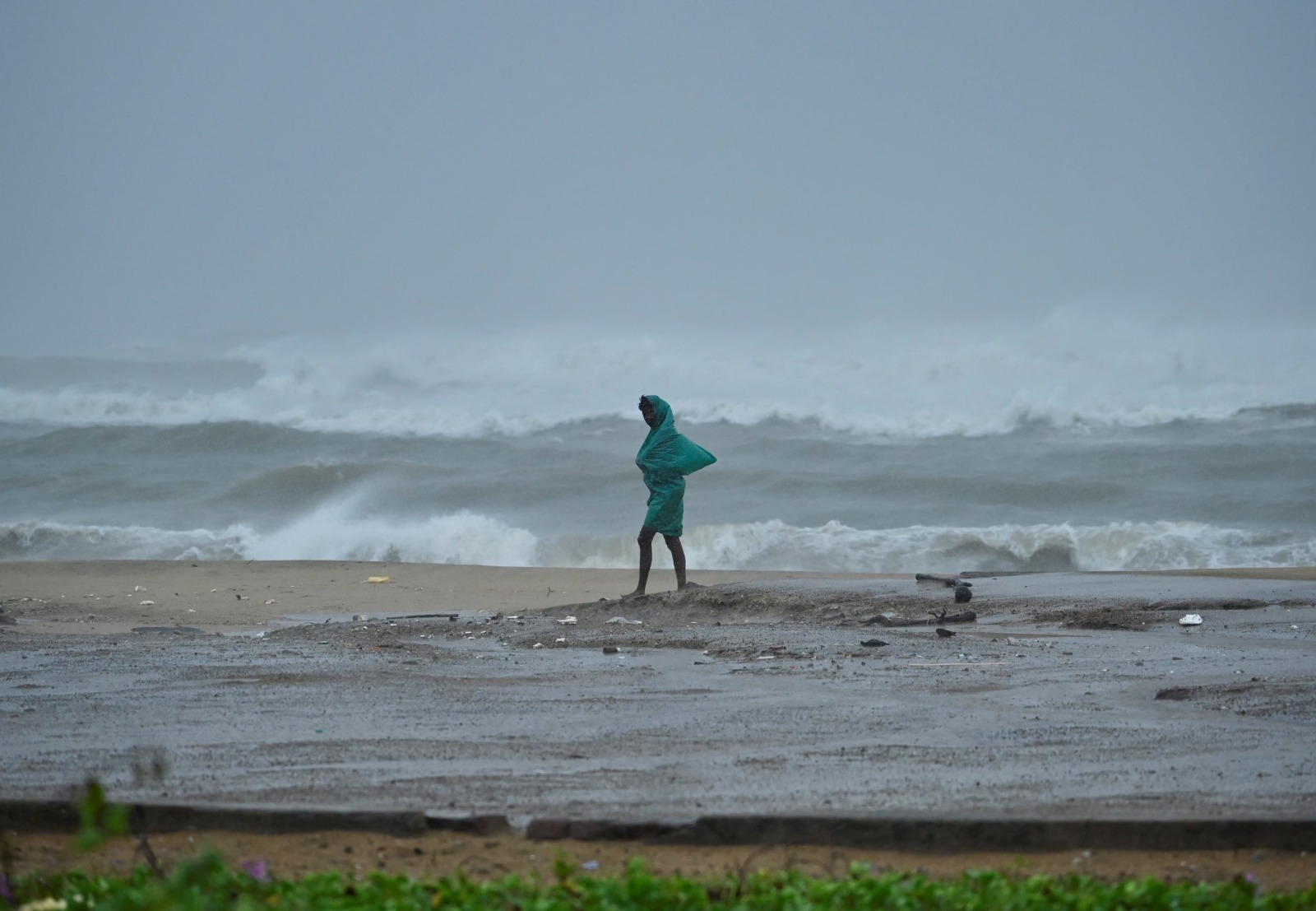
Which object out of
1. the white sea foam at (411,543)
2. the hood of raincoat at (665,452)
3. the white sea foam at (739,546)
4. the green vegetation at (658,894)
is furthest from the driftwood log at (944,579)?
the white sea foam at (411,543)

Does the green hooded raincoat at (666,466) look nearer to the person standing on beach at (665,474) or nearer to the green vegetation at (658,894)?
the person standing on beach at (665,474)

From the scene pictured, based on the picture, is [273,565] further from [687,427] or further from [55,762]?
[687,427]

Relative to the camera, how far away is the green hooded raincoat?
13805mm

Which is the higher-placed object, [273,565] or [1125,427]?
[1125,427]

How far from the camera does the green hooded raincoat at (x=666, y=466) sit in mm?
13805

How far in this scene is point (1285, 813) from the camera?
4234mm

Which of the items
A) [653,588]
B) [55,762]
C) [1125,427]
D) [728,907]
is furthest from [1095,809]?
[1125,427]

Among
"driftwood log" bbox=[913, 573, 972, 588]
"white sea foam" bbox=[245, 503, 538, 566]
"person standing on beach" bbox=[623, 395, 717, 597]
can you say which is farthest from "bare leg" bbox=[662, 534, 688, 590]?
"white sea foam" bbox=[245, 503, 538, 566]

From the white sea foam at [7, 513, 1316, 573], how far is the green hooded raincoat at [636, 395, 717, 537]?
22.2 ft

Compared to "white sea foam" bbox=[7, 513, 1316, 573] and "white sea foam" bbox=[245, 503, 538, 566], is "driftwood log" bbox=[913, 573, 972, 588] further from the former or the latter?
"white sea foam" bbox=[245, 503, 538, 566]

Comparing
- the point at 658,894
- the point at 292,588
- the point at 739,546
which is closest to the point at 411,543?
the point at 739,546

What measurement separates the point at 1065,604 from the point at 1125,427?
24.5 metres

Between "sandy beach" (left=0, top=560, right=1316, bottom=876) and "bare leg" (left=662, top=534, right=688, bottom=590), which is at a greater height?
"bare leg" (left=662, top=534, right=688, bottom=590)

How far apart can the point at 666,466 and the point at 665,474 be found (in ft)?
0.30
